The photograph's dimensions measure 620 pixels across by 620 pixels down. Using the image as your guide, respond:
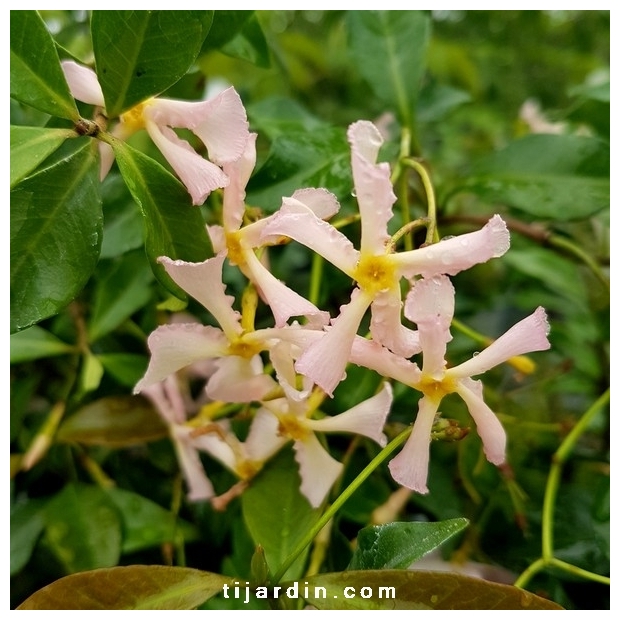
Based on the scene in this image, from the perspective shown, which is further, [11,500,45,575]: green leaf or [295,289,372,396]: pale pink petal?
[11,500,45,575]: green leaf

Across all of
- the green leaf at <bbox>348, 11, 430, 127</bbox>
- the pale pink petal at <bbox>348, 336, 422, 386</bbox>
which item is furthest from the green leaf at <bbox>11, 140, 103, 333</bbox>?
the green leaf at <bbox>348, 11, 430, 127</bbox>

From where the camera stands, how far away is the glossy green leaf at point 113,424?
50cm

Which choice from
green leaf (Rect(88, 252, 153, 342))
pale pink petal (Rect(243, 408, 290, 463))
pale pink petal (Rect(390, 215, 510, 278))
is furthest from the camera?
green leaf (Rect(88, 252, 153, 342))

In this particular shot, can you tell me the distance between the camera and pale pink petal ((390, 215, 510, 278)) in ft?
1.04

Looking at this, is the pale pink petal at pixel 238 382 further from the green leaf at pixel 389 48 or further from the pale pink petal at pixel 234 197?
the green leaf at pixel 389 48

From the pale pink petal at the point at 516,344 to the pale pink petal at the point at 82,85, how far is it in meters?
0.24

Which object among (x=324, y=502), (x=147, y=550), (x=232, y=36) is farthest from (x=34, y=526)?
(x=232, y=36)

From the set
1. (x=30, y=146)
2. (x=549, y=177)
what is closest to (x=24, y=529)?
(x=30, y=146)

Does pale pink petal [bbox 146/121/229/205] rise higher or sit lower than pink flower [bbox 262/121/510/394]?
higher

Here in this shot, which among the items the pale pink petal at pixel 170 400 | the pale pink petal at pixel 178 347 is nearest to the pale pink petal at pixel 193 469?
the pale pink petal at pixel 170 400

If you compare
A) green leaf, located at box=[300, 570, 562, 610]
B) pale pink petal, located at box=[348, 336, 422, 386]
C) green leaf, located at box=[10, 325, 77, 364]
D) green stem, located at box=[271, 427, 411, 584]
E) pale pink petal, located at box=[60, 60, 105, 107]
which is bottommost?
green leaf, located at box=[300, 570, 562, 610]

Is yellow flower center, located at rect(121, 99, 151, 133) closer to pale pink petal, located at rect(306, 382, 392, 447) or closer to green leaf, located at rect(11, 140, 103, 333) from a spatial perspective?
green leaf, located at rect(11, 140, 103, 333)

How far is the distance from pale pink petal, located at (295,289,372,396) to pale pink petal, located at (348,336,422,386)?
11 millimetres

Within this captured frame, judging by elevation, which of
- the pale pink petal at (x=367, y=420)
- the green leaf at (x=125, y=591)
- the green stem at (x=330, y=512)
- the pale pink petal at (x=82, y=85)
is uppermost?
the pale pink petal at (x=82, y=85)
